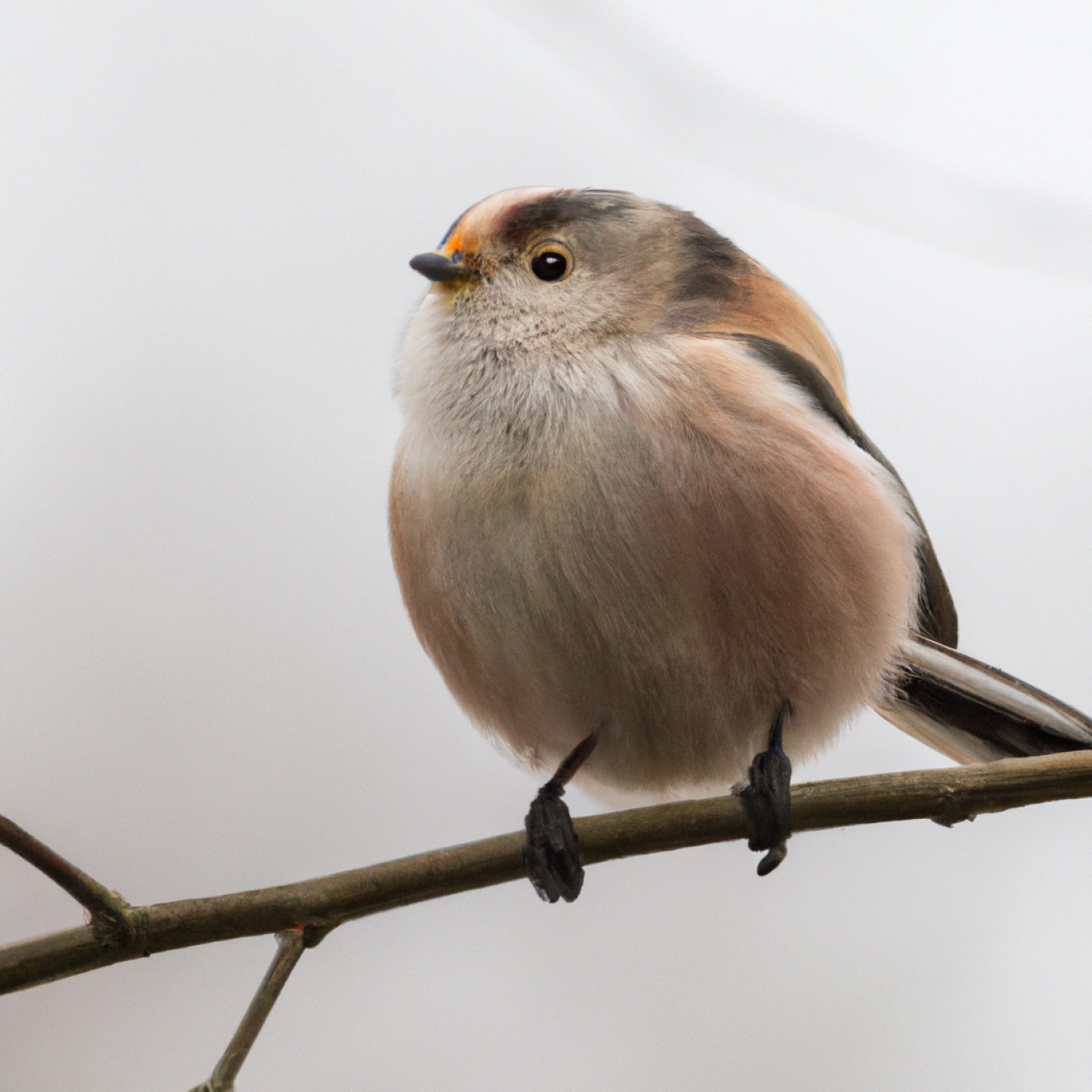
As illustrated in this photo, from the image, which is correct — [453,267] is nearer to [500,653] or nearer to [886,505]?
[500,653]

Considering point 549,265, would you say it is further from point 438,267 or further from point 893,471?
point 893,471

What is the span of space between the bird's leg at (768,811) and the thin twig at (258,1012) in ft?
1.19

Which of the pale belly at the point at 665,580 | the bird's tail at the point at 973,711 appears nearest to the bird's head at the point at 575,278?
the pale belly at the point at 665,580

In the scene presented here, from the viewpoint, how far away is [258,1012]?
2.70ft

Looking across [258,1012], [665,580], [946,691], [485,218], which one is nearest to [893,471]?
[946,691]

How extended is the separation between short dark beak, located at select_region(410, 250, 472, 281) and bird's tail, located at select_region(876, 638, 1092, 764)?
0.56 meters

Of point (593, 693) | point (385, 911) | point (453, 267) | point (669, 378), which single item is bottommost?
point (385, 911)

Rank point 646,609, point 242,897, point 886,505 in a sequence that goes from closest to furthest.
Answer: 1. point 242,897
2. point 646,609
3. point 886,505

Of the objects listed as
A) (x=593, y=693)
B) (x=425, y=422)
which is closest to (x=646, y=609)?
(x=593, y=693)

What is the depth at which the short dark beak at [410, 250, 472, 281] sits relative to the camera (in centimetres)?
103

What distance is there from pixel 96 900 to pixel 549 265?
0.65 meters

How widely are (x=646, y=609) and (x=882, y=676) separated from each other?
0.28 m

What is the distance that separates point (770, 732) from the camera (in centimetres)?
109

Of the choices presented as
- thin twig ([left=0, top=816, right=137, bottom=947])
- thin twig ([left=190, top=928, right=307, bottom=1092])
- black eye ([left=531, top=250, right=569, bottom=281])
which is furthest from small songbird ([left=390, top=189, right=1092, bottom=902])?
thin twig ([left=0, top=816, right=137, bottom=947])
